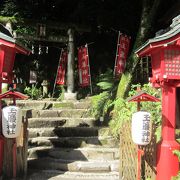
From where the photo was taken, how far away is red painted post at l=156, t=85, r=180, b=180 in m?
7.30

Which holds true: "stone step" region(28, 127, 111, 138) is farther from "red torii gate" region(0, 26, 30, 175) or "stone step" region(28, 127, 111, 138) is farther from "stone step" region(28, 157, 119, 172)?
"red torii gate" region(0, 26, 30, 175)

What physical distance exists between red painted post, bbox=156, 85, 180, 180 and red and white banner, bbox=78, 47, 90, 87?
9013 mm

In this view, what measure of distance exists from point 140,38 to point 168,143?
655 cm

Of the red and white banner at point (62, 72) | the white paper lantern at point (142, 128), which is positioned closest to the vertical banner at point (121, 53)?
the red and white banner at point (62, 72)

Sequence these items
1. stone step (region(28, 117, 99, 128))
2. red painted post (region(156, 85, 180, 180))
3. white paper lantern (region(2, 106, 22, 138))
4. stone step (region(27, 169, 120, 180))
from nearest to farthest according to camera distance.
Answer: red painted post (region(156, 85, 180, 180)) < white paper lantern (region(2, 106, 22, 138)) < stone step (region(27, 169, 120, 180)) < stone step (region(28, 117, 99, 128))

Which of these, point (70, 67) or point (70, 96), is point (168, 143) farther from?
point (70, 67)

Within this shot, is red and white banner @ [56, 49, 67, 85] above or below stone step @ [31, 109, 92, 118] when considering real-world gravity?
above

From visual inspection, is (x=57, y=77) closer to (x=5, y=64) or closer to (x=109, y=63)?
(x=109, y=63)

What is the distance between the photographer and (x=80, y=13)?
55.1ft

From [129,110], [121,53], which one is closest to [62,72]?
[121,53]

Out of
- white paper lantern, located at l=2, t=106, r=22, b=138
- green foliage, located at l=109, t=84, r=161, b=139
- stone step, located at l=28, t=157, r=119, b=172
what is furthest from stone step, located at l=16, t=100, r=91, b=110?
white paper lantern, located at l=2, t=106, r=22, b=138

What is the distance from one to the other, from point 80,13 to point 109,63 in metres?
2.99

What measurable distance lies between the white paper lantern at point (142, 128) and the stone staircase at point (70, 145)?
181 cm

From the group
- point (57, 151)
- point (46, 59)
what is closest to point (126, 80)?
point (57, 151)
